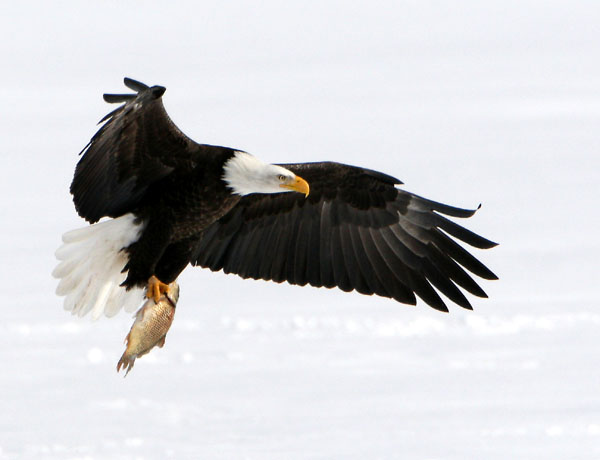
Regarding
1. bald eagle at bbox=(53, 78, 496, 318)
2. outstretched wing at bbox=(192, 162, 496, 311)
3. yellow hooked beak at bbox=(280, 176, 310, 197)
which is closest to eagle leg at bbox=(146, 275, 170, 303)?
bald eagle at bbox=(53, 78, 496, 318)

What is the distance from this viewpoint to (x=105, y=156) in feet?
17.3

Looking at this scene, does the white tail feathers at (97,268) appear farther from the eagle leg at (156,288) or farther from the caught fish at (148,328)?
the caught fish at (148,328)

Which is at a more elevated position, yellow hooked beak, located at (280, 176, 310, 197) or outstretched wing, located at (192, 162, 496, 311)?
yellow hooked beak, located at (280, 176, 310, 197)

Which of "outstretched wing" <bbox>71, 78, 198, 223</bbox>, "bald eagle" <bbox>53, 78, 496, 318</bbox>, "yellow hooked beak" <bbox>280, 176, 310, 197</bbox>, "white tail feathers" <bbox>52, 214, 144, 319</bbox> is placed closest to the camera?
"outstretched wing" <bbox>71, 78, 198, 223</bbox>

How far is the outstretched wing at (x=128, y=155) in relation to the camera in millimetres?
5102

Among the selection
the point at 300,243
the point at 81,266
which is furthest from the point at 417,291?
the point at 81,266

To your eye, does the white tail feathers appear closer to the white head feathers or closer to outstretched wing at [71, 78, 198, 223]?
outstretched wing at [71, 78, 198, 223]

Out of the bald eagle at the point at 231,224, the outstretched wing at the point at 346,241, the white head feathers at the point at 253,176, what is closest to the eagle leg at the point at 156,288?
the bald eagle at the point at 231,224

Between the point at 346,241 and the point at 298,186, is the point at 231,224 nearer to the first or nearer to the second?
the point at 346,241

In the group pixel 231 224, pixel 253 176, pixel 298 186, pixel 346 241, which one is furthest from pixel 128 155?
pixel 346 241

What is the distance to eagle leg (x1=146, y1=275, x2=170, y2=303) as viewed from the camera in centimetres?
555

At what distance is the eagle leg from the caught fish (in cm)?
2

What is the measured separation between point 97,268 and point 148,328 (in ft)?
1.94

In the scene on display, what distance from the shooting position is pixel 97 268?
5.71 metres
